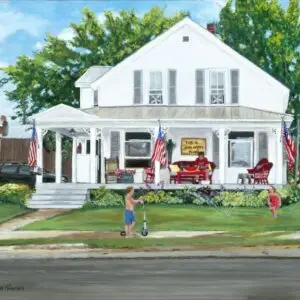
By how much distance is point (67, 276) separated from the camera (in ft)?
52.4

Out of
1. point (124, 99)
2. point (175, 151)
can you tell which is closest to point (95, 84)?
point (124, 99)

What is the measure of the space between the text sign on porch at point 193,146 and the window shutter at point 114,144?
2908 millimetres

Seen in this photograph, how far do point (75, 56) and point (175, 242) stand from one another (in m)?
32.4

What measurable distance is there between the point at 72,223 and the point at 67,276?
506 inches

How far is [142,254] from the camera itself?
67.9 feet

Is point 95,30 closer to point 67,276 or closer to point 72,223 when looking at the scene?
point 72,223

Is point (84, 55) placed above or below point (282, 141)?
above

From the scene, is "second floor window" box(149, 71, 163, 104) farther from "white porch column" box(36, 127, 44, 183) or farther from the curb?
the curb

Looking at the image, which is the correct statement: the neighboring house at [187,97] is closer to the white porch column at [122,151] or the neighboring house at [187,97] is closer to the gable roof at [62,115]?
the white porch column at [122,151]

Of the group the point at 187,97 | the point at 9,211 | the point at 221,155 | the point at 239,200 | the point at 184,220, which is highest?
the point at 187,97

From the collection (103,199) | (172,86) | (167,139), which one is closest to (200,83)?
(172,86)

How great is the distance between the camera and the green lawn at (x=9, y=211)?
3155 centimetres

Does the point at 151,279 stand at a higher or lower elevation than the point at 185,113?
lower
